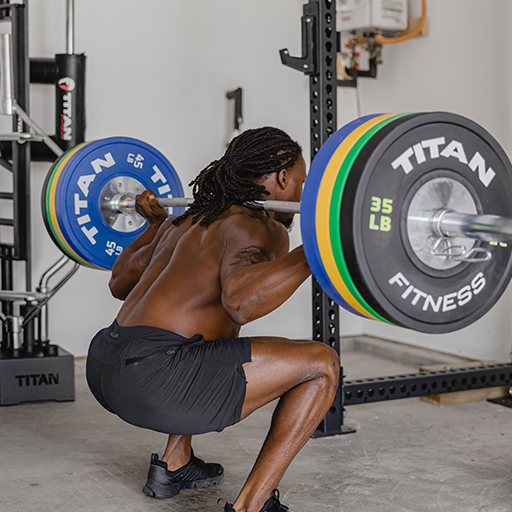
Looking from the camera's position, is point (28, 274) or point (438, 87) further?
point (438, 87)

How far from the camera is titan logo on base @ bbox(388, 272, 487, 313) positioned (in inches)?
57.6

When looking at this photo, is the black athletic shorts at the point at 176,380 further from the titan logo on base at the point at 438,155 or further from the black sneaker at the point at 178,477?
the titan logo on base at the point at 438,155

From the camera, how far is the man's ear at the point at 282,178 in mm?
1913

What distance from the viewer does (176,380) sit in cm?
176

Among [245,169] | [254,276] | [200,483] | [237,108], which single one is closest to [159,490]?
[200,483]

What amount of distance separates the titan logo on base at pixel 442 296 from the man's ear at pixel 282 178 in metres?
0.56

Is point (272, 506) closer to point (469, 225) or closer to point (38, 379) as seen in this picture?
point (469, 225)

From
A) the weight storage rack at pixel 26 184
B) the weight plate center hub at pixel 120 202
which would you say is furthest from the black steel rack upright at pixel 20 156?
the weight plate center hub at pixel 120 202

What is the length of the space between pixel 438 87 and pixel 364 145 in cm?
288

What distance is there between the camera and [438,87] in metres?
4.12

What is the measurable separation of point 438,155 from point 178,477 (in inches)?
51.1

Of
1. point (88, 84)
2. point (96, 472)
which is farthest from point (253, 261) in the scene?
point (88, 84)

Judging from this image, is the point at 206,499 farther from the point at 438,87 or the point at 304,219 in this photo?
the point at 438,87

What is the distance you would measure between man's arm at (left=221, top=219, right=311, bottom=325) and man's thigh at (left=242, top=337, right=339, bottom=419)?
0.20 m
